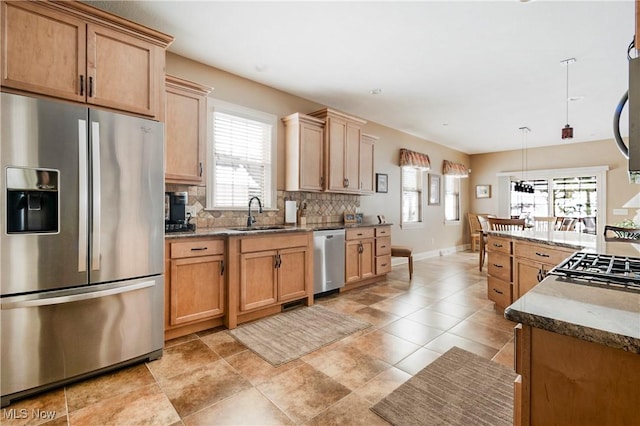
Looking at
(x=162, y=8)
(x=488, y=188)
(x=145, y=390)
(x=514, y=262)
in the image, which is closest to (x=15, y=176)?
(x=145, y=390)

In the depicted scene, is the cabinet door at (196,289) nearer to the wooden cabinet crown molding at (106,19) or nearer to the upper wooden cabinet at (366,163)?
the wooden cabinet crown molding at (106,19)

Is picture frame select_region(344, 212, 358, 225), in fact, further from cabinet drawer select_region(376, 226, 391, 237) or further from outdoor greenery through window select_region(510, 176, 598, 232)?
outdoor greenery through window select_region(510, 176, 598, 232)

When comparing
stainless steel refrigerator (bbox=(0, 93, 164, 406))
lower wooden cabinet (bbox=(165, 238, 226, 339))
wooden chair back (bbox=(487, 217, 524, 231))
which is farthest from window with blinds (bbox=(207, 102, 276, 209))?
wooden chair back (bbox=(487, 217, 524, 231))

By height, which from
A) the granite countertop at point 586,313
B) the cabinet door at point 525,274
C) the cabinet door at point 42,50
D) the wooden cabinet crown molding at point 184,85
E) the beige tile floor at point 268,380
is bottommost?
the beige tile floor at point 268,380

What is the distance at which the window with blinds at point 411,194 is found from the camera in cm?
648

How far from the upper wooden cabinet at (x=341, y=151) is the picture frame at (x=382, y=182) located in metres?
1.08

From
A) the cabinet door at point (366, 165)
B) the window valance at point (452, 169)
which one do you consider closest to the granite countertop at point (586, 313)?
the cabinet door at point (366, 165)

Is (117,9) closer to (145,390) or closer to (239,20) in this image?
(239,20)

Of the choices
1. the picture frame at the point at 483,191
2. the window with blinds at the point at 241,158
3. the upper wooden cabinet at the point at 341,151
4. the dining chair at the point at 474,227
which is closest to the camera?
the window with blinds at the point at 241,158

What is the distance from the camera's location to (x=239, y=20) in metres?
2.64

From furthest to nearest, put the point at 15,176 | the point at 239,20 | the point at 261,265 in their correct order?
the point at 261,265, the point at 239,20, the point at 15,176

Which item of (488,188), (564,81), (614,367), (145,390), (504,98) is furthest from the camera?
(488,188)

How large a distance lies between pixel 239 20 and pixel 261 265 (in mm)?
2257

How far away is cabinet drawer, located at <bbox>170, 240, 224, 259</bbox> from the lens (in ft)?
8.45
